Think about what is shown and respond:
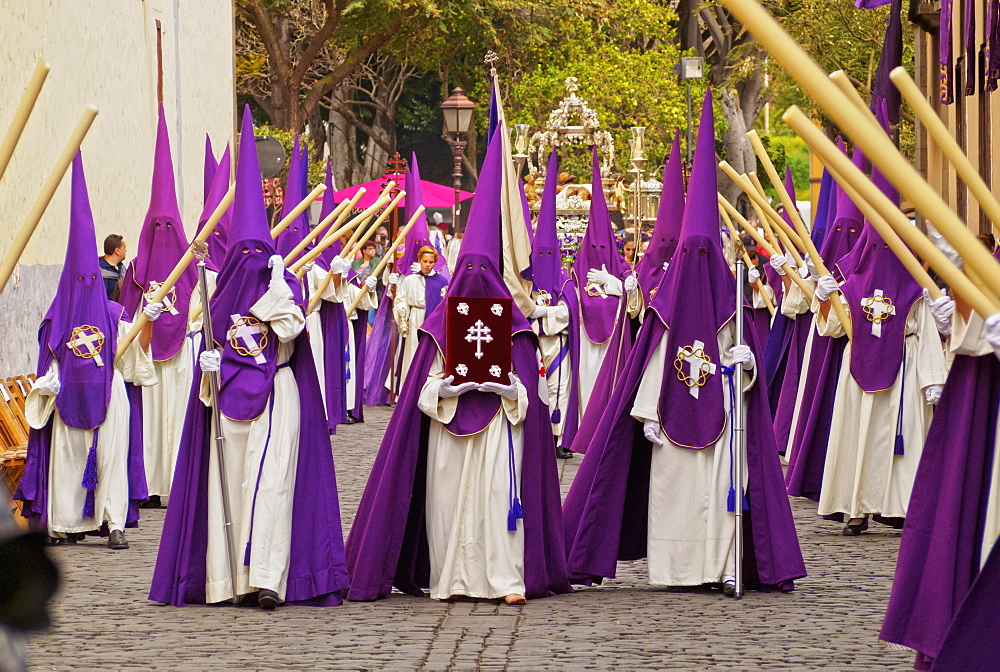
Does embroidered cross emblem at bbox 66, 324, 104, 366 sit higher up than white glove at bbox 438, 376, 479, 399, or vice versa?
embroidered cross emblem at bbox 66, 324, 104, 366

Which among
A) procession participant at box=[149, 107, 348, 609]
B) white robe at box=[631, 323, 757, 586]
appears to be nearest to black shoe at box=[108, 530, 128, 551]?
procession participant at box=[149, 107, 348, 609]

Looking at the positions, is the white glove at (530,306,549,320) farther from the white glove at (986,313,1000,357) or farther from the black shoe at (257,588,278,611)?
the white glove at (986,313,1000,357)

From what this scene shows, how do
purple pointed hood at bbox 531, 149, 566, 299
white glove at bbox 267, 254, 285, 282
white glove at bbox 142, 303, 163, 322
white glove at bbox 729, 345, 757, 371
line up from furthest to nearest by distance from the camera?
purple pointed hood at bbox 531, 149, 566, 299
white glove at bbox 142, 303, 163, 322
white glove at bbox 729, 345, 757, 371
white glove at bbox 267, 254, 285, 282

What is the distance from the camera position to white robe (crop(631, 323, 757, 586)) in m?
8.49

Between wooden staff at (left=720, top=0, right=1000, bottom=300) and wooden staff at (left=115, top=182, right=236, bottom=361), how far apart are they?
4.91 meters

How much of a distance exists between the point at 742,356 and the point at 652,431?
2.09 ft

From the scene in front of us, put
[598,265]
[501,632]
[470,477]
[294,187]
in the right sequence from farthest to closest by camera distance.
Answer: [598,265], [294,187], [470,477], [501,632]

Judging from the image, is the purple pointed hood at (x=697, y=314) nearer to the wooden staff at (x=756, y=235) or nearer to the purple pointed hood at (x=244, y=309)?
the wooden staff at (x=756, y=235)

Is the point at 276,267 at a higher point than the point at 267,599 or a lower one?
higher

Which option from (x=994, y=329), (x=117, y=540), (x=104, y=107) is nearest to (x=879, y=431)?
(x=117, y=540)

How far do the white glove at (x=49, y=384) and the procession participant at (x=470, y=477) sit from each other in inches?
111

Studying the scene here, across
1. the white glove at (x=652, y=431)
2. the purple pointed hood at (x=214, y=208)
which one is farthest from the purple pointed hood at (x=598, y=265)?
the white glove at (x=652, y=431)

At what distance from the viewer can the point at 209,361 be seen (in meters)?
8.10

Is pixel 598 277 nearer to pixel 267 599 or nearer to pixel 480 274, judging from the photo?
pixel 480 274
